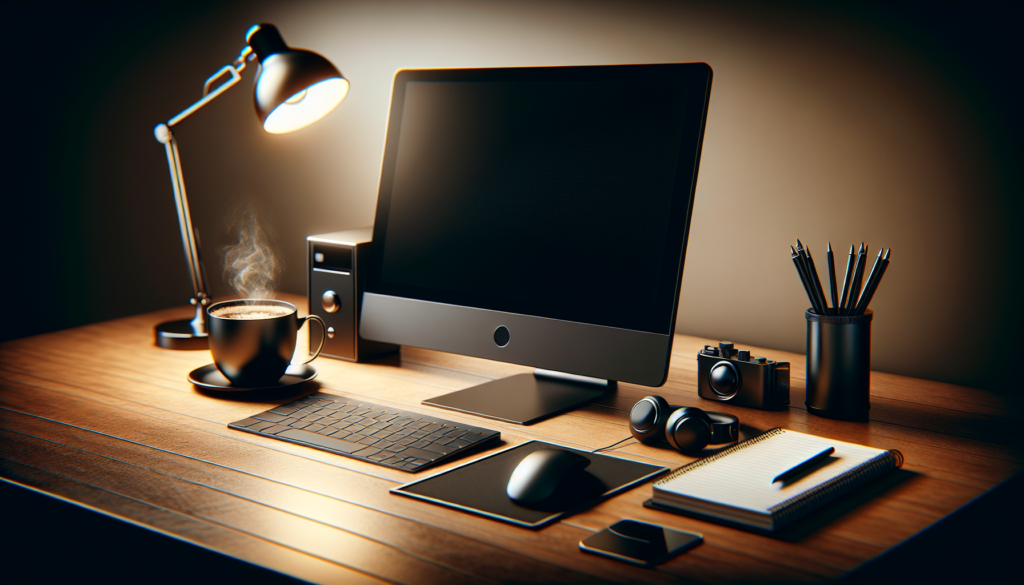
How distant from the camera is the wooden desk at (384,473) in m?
0.70

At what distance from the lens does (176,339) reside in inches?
58.7

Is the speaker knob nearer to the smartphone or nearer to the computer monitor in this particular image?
the computer monitor

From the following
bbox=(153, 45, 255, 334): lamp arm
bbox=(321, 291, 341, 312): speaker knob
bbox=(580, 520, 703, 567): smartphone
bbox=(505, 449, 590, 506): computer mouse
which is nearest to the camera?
bbox=(580, 520, 703, 567): smartphone

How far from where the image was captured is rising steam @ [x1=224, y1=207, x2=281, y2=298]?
5.86 ft

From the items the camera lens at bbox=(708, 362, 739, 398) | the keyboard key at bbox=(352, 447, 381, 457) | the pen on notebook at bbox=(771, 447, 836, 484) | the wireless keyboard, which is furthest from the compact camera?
the keyboard key at bbox=(352, 447, 381, 457)

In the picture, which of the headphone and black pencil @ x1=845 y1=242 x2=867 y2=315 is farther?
black pencil @ x1=845 y1=242 x2=867 y2=315

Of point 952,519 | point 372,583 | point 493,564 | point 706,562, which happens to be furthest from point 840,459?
point 372,583

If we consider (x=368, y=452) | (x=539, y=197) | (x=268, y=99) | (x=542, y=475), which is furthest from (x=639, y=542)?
(x=268, y=99)

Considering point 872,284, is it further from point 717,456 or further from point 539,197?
point 539,197

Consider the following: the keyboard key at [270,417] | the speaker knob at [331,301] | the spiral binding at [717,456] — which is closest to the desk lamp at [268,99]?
the speaker knob at [331,301]

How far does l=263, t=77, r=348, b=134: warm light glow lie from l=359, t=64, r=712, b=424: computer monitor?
0.69 feet

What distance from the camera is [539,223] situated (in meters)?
1.18

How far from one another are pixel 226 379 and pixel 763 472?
804 millimetres

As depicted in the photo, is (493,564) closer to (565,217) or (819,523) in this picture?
(819,523)
